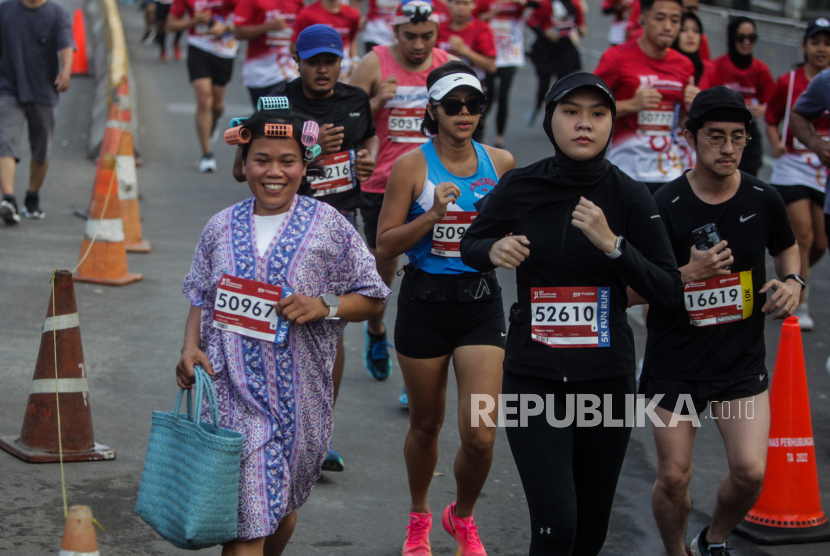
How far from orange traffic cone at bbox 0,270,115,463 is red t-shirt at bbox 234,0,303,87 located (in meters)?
6.22

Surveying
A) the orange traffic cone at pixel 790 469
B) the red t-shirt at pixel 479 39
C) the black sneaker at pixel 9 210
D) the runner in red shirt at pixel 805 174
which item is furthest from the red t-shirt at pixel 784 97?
the black sneaker at pixel 9 210

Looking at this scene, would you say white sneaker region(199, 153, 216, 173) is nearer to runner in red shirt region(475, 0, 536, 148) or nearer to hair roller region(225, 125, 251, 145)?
runner in red shirt region(475, 0, 536, 148)

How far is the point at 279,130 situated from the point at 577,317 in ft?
4.01

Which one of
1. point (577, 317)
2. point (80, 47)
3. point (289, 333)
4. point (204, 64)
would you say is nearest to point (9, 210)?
point (204, 64)

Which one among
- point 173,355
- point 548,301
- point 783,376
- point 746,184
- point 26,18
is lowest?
point 173,355

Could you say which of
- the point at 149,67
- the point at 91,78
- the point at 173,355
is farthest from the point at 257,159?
the point at 149,67

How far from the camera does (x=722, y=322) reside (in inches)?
176

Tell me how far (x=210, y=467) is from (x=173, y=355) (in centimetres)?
398

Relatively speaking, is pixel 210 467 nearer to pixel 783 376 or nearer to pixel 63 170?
pixel 783 376

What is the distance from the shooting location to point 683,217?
451 cm

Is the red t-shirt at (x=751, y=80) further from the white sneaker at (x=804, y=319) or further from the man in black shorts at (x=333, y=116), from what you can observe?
the man in black shorts at (x=333, y=116)

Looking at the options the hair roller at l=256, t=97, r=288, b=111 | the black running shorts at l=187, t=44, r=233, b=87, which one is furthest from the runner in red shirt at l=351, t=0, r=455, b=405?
the black running shorts at l=187, t=44, r=233, b=87

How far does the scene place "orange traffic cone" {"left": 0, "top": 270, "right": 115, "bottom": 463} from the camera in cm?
527

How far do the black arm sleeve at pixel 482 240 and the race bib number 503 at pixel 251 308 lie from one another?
2.24ft
